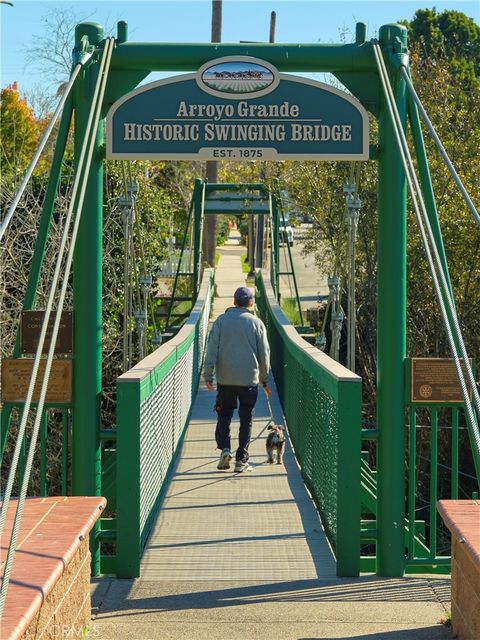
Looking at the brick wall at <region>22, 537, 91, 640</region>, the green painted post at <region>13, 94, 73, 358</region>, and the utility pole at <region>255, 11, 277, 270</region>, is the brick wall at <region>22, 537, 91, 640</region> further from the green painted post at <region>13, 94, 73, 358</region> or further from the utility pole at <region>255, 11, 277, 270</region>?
the utility pole at <region>255, 11, 277, 270</region>

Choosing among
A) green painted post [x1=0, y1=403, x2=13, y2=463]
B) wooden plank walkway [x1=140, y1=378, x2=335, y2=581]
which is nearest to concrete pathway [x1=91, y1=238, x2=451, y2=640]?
wooden plank walkway [x1=140, y1=378, x2=335, y2=581]

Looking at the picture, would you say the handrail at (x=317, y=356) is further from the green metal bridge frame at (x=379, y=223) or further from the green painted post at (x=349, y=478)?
the green metal bridge frame at (x=379, y=223)

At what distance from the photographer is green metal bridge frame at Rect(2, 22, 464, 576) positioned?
6.14 m

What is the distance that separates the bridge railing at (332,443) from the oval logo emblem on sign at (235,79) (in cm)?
170

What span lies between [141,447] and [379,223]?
187 centimetres

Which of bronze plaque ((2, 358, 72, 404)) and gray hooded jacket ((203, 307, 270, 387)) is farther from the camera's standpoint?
gray hooded jacket ((203, 307, 270, 387))

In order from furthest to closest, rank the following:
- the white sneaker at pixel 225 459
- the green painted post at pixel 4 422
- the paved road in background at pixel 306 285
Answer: the paved road in background at pixel 306 285 → the white sneaker at pixel 225 459 → the green painted post at pixel 4 422

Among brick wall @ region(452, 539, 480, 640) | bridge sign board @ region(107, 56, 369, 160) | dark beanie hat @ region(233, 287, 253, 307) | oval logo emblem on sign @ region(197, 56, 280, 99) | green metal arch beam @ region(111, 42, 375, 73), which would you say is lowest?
brick wall @ region(452, 539, 480, 640)

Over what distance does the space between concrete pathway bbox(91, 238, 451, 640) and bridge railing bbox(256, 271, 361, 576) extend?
6.8 inches

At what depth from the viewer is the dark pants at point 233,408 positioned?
898 cm

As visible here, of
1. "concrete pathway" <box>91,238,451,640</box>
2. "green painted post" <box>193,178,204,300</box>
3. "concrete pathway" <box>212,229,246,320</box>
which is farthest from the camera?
"concrete pathway" <box>212,229,246,320</box>

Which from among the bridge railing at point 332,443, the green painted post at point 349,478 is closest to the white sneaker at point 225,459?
the bridge railing at point 332,443

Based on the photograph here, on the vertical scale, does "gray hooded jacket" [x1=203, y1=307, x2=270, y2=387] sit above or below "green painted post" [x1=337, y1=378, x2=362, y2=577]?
above

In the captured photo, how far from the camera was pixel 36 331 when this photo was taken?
6.20 meters
